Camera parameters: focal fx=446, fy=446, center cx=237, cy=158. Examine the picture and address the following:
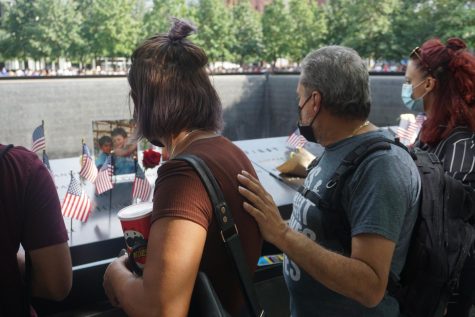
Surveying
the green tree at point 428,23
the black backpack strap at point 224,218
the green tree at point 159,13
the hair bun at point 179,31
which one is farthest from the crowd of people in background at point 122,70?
the black backpack strap at point 224,218

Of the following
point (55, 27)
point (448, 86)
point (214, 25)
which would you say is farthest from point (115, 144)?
point (214, 25)

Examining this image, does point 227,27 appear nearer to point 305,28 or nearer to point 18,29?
point 305,28

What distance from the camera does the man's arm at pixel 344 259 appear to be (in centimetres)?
134

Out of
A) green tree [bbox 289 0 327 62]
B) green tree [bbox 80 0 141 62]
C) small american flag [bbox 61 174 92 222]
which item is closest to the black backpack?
small american flag [bbox 61 174 92 222]

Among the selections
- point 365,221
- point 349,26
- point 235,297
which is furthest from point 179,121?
point 349,26

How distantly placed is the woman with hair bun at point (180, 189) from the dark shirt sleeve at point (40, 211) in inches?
8.8

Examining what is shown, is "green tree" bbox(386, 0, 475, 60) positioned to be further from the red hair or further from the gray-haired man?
the gray-haired man

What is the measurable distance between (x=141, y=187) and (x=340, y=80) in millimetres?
1862

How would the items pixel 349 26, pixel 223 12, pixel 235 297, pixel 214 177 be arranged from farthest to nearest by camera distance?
pixel 223 12, pixel 349 26, pixel 235 297, pixel 214 177

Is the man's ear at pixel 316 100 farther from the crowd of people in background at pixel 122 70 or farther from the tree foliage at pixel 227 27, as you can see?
the tree foliage at pixel 227 27

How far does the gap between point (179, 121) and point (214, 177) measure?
23 centimetres

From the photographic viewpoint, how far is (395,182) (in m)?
1.37

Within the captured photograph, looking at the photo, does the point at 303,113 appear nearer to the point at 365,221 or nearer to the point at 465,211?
the point at 365,221

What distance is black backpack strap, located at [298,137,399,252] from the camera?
1.43 m
